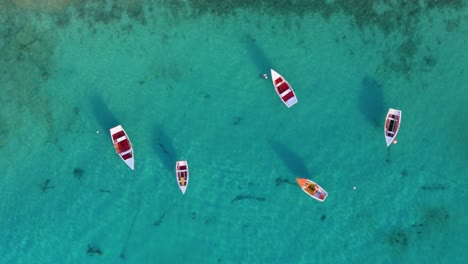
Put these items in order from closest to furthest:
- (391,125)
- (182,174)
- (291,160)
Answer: (391,125), (182,174), (291,160)

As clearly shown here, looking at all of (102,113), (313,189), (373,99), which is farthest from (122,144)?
(373,99)

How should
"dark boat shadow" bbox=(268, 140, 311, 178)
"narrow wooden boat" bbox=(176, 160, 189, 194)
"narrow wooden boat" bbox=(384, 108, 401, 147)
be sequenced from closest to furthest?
1. "narrow wooden boat" bbox=(384, 108, 401, 147)
2. "narrow wooden boat" bbox=(176, 160, 189, 194)
3. "dark boat shadow" bbox=(268, 140, 311, 178)

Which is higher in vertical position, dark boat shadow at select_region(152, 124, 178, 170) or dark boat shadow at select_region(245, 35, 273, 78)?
dark boat shadow at select_region(245, 35, 273, 78)

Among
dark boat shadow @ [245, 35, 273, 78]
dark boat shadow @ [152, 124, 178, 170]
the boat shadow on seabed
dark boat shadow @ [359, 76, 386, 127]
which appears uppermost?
dark boat shadow @ [245, 35, 273, 78]

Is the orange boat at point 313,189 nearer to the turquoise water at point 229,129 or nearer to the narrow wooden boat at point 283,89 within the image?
the turquoise water at point 229,129

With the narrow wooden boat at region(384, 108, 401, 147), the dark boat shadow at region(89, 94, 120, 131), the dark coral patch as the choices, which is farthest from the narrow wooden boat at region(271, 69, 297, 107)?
the dark coral patch

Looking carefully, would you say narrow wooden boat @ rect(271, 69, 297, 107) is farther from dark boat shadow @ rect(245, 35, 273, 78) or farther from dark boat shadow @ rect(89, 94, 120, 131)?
dark boat shadow @ rect(89, 94, 120, 131)

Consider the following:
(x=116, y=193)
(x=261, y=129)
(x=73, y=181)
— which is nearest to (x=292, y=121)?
(x=261, y=129)

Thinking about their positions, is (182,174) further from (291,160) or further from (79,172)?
(291,160)
